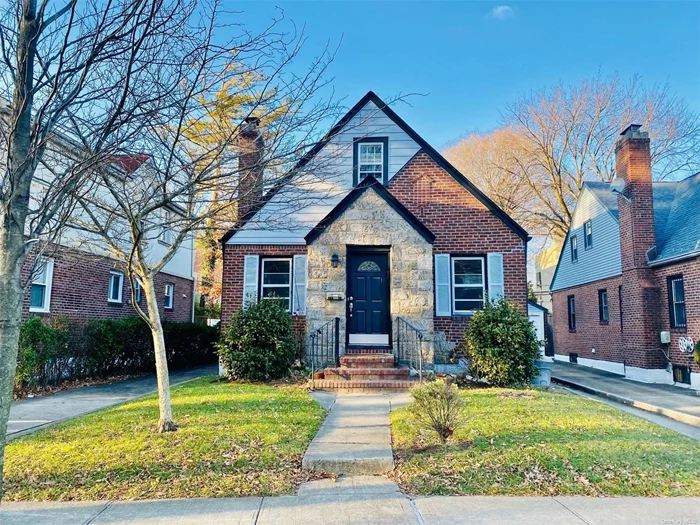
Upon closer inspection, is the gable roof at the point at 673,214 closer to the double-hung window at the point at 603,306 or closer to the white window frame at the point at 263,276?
the double-hung window at the point at 603,306

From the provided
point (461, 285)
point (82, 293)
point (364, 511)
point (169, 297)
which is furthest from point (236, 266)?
point (364, 511)

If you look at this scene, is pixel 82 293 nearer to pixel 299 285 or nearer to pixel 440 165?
pixel 299 285

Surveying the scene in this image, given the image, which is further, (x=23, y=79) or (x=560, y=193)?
(x=560, y=193)

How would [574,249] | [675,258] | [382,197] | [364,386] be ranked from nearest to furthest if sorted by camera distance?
[364,386], [382,197], [675,258], [574,249]

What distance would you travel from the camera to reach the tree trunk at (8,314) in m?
3.41

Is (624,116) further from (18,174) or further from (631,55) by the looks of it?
(18,174)

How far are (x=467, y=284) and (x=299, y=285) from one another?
4220 millimetres

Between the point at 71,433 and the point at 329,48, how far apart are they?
5.69 metres

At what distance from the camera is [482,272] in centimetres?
1147

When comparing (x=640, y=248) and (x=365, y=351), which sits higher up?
(x=640, y=248)

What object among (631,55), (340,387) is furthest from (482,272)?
(631,55)

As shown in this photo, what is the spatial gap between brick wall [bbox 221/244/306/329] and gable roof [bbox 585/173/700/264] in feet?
32.9

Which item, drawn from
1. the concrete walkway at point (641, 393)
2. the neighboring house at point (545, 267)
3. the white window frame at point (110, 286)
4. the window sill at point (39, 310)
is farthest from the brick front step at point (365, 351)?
the neighboring house at point (545, 267)

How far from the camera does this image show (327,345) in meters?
10.5
